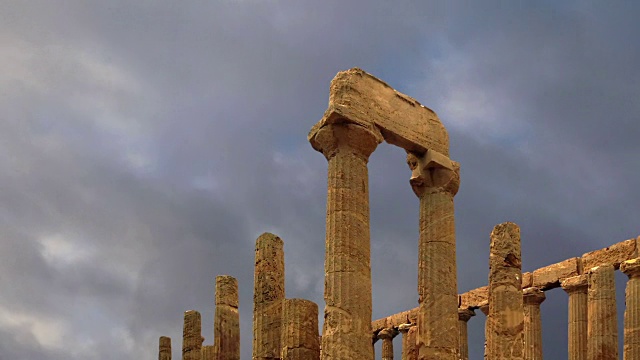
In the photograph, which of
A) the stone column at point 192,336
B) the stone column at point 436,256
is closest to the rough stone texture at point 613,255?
the stone column at point 436,256

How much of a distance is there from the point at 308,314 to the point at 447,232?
4.06 meters

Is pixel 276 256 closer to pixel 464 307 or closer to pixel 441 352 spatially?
pixel 441 352

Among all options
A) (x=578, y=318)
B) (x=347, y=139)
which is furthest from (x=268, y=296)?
(x=578, y=318)

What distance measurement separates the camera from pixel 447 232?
24.1 meters

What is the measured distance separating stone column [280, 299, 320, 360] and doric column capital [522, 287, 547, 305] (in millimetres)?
12195

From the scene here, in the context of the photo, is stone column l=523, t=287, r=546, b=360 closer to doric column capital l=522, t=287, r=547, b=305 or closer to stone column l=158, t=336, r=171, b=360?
doric column capital l=522, t=287, r=547, b=305

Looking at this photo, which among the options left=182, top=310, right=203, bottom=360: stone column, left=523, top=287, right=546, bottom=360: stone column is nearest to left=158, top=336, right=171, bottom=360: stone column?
left=182, top=310, right=203, bottom=360: stone column

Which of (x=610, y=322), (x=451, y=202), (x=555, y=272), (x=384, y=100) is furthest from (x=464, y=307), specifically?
(x=384, y=100)

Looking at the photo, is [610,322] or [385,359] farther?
[385,359]

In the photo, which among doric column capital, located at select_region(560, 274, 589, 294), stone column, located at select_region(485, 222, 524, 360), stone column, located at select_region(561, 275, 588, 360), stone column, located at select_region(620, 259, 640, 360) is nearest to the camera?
stone column, located at select_region(485, 222, 524, 360)

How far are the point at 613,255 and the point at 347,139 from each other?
12.7m

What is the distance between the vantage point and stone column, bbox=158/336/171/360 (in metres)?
35.4

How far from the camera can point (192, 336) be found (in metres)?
30.9

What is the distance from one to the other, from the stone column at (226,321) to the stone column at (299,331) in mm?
4489
